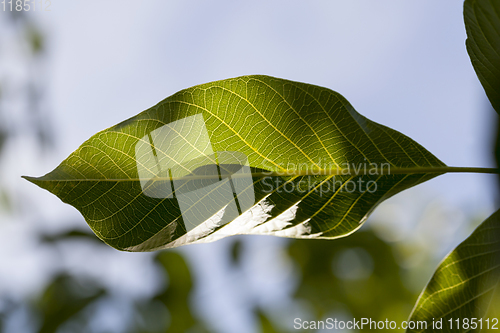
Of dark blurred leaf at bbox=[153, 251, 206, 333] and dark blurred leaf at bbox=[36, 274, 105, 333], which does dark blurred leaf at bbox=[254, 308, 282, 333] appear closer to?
dark blurred leaf at bbox=[153, 251, 206, 333]

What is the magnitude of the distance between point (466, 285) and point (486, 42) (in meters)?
0.31

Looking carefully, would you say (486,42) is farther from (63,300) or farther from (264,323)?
(63,300)

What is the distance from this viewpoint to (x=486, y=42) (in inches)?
16.2

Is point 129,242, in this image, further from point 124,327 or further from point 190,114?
point 124,327

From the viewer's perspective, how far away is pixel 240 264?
1673 mm

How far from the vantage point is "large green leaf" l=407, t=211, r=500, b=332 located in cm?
40

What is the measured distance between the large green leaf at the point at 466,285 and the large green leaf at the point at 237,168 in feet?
0.32

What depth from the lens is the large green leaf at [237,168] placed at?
38cm

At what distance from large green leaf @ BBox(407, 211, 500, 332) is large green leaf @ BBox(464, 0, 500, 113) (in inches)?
6.4

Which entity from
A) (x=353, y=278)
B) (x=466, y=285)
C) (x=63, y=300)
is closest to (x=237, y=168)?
(x=466, y=285)

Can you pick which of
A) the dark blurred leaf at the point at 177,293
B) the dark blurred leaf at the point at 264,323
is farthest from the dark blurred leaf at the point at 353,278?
the dark blurred leaf at the point at 177,293

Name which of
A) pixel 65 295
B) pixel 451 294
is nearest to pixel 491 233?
pixel 451 294

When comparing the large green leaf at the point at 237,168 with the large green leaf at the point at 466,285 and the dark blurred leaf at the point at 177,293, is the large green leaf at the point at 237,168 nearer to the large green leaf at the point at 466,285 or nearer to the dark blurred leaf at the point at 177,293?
the large green leaf at the point at 466,285

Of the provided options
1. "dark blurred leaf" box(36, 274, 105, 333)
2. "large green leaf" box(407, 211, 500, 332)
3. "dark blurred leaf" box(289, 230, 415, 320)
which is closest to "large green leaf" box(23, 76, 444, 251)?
"large green leaf" box(407, 211, 500, 332)
